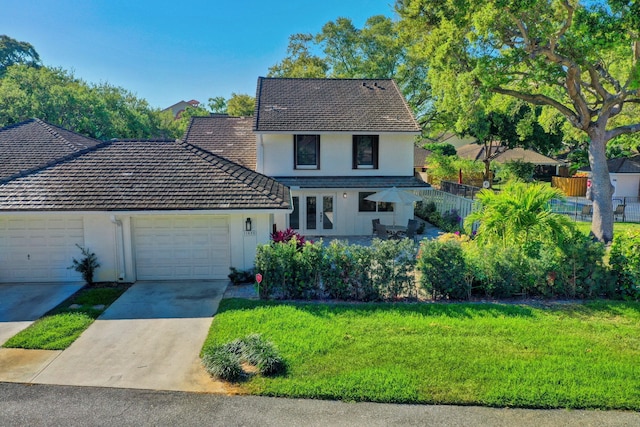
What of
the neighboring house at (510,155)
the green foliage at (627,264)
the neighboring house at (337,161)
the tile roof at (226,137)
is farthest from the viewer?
the neighboring house at (510,155)

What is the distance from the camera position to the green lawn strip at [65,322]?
847 cm

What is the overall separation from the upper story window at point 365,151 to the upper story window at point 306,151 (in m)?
1.79

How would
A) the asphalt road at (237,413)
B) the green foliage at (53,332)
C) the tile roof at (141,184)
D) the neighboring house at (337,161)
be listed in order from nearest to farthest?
the asphalt road at (237,413), the green foliage at (53,332), the tile roof at (141,184), the neighboring house at (337,161)

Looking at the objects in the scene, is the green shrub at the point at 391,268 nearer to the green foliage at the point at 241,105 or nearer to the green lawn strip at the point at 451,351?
the green lawn strip at the point at 451,351

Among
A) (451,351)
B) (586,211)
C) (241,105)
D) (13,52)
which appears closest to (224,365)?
(451,351)

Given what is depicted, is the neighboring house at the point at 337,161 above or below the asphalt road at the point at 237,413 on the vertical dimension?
above

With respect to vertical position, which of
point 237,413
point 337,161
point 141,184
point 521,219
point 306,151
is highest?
point 306,151

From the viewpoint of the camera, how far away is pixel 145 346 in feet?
27.7

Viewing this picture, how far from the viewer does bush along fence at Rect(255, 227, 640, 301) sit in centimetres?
1088

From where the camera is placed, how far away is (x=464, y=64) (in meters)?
18.1

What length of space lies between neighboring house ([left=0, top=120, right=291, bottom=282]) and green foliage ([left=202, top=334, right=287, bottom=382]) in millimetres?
5064

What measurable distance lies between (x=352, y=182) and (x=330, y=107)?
442cm

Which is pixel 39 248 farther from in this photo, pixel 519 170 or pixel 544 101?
pixel 519 170

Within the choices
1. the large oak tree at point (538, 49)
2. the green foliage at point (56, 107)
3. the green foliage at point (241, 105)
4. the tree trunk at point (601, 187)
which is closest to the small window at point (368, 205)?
the large oak tree at point (538, 49)
